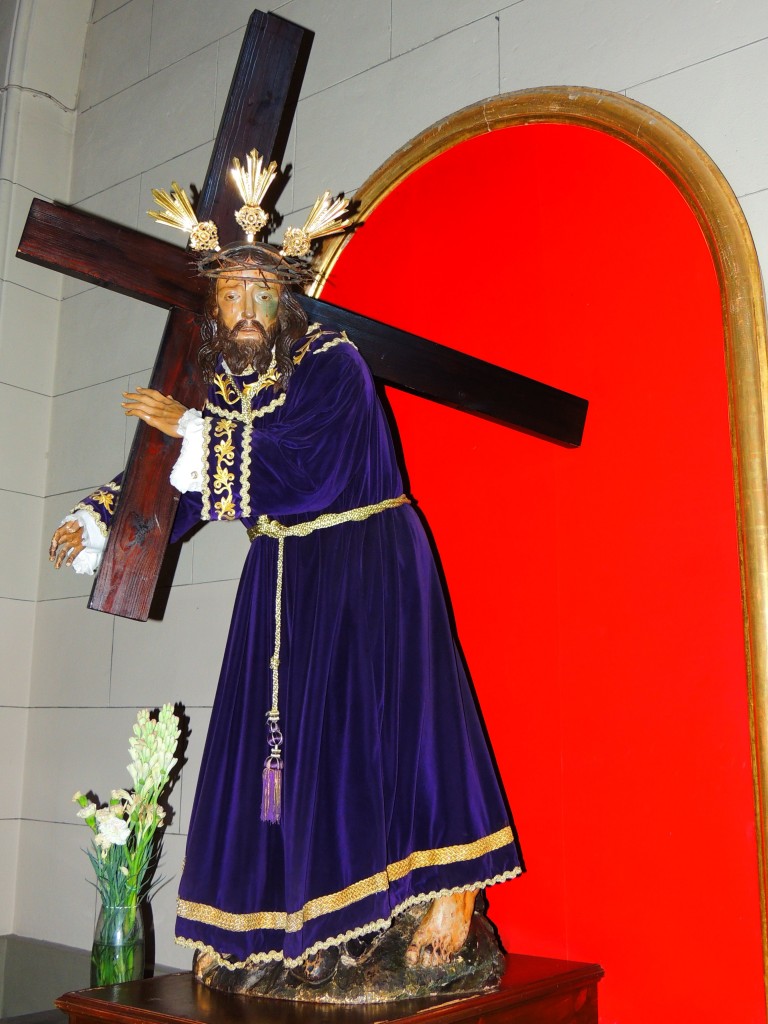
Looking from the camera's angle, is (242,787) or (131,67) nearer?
(242,787)

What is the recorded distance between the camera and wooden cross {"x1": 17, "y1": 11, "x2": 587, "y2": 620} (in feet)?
7.24

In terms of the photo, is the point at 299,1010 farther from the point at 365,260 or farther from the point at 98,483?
the point at 98,483

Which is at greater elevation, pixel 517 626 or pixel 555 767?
pixel 517 626

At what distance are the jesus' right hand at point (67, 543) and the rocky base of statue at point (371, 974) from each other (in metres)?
0.86

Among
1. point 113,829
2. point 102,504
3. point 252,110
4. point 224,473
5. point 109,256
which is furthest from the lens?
point 113,829

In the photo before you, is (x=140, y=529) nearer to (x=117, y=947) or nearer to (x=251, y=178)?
(x=251, y=178)

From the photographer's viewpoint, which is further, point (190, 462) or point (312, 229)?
point (312, 229)

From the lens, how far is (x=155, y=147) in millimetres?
3924

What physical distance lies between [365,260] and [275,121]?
74cm

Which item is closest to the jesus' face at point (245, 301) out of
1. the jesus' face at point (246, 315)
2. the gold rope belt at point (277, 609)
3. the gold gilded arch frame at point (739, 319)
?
the jesus' face at point (246, 315)

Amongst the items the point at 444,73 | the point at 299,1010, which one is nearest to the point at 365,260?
the point at 444,73

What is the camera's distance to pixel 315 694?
2.14m

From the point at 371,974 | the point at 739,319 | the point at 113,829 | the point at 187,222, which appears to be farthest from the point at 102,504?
A: the point at 739,319

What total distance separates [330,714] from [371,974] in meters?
0.49
